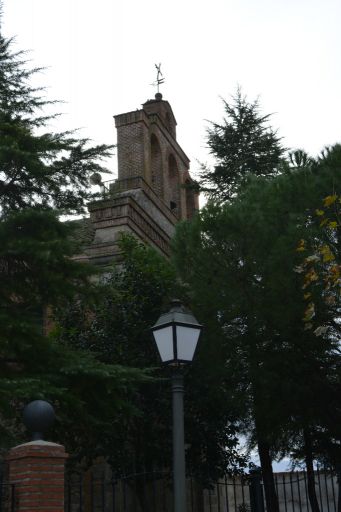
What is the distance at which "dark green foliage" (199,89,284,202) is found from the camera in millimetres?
22594

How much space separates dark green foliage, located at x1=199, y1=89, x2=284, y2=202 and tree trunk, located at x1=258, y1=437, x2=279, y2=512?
28.6 feet

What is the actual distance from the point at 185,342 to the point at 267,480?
9.00m

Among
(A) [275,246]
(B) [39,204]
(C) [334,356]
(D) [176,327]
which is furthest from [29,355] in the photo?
(C) [334,356]

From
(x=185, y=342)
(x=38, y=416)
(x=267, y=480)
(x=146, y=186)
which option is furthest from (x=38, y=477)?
(x=146, y=186)

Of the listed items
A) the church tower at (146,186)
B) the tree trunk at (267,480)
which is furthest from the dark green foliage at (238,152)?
the tree trunk at (267,480)

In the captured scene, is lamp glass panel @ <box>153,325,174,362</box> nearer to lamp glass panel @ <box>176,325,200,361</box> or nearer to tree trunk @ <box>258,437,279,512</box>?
lamp glass panel @ <box>176,325,200,361</box>

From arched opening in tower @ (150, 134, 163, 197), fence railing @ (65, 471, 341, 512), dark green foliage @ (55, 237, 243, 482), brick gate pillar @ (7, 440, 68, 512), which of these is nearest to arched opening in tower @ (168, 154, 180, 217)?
arched opening in tower @ (150, 134, 163, 197)

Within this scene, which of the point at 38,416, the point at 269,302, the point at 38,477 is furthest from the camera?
the point at 269,302

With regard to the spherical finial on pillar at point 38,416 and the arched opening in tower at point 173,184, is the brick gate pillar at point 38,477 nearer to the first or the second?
the spherical finial on pillar at point 38,416

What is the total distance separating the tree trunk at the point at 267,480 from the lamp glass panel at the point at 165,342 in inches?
305

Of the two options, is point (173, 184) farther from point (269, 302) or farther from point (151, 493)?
Answer: point (269, 302)

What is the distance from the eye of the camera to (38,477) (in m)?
7.21

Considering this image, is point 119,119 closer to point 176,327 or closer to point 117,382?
point 117,382

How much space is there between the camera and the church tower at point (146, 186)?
826 inches
